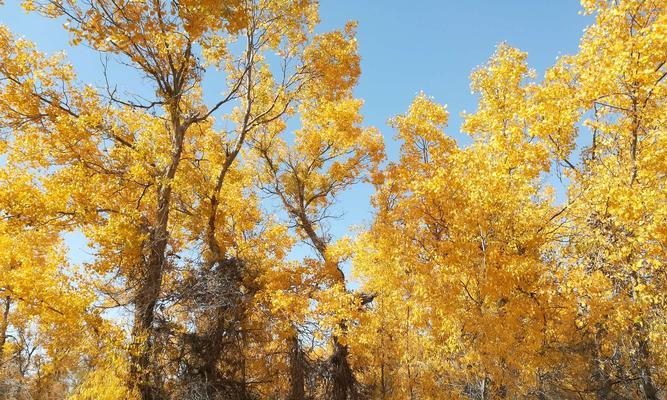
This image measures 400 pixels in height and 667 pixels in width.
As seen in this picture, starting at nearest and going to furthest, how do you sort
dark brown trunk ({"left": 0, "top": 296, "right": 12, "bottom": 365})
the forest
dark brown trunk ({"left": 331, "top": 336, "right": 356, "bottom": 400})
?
the forest → dark brown trunk ({"left": 331, "top": 336, "right": 356, "bottom": 400}) → dark brown trunk ({"left": 0, "top": 296, "right": 12, "bottom": 365})

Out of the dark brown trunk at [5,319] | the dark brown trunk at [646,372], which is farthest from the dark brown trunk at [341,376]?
the dark brown trunk at [5,319]

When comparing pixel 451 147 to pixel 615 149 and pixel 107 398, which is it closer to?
pixel 615 149

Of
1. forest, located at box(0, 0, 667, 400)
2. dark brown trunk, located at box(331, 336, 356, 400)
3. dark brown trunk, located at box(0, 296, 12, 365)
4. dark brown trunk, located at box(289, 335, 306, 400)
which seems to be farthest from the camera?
dark brown trunk, located at box(0, 296, 12, 365)

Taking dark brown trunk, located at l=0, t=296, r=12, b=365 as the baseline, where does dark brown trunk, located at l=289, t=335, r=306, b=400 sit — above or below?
below

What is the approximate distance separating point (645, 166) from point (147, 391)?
9302 millimetres

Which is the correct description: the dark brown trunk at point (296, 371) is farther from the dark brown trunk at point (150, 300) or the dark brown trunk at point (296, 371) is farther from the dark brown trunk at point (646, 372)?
the dark brown trunk at point (646, 372)

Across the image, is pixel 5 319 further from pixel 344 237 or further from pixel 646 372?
pixel 646 372

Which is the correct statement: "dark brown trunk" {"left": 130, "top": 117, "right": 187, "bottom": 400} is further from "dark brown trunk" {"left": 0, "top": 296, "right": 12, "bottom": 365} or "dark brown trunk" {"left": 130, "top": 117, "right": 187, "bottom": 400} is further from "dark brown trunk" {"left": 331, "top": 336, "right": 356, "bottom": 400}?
"dark brown trunk" {"left": 0, "top": 296, "right": 12, "bottom": 365}

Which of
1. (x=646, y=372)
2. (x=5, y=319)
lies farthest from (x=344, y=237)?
(x=5, y=319)

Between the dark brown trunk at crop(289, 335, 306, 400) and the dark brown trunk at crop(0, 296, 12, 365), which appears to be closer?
the dark brown trunk at crop(289, 335, 306, 400)

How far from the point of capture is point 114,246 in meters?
7.45

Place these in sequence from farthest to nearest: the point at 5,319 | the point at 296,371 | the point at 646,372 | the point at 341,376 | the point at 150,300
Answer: the point at 5,319, the point at 341,376, the point at 296,371, the point at 150,300, the point at 646,372

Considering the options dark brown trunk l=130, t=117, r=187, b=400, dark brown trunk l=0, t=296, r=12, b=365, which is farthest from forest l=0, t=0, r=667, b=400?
dark brown trunk l=0, t=296, r=12, b=365

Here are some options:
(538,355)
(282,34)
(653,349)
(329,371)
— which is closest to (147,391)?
(329,371)
